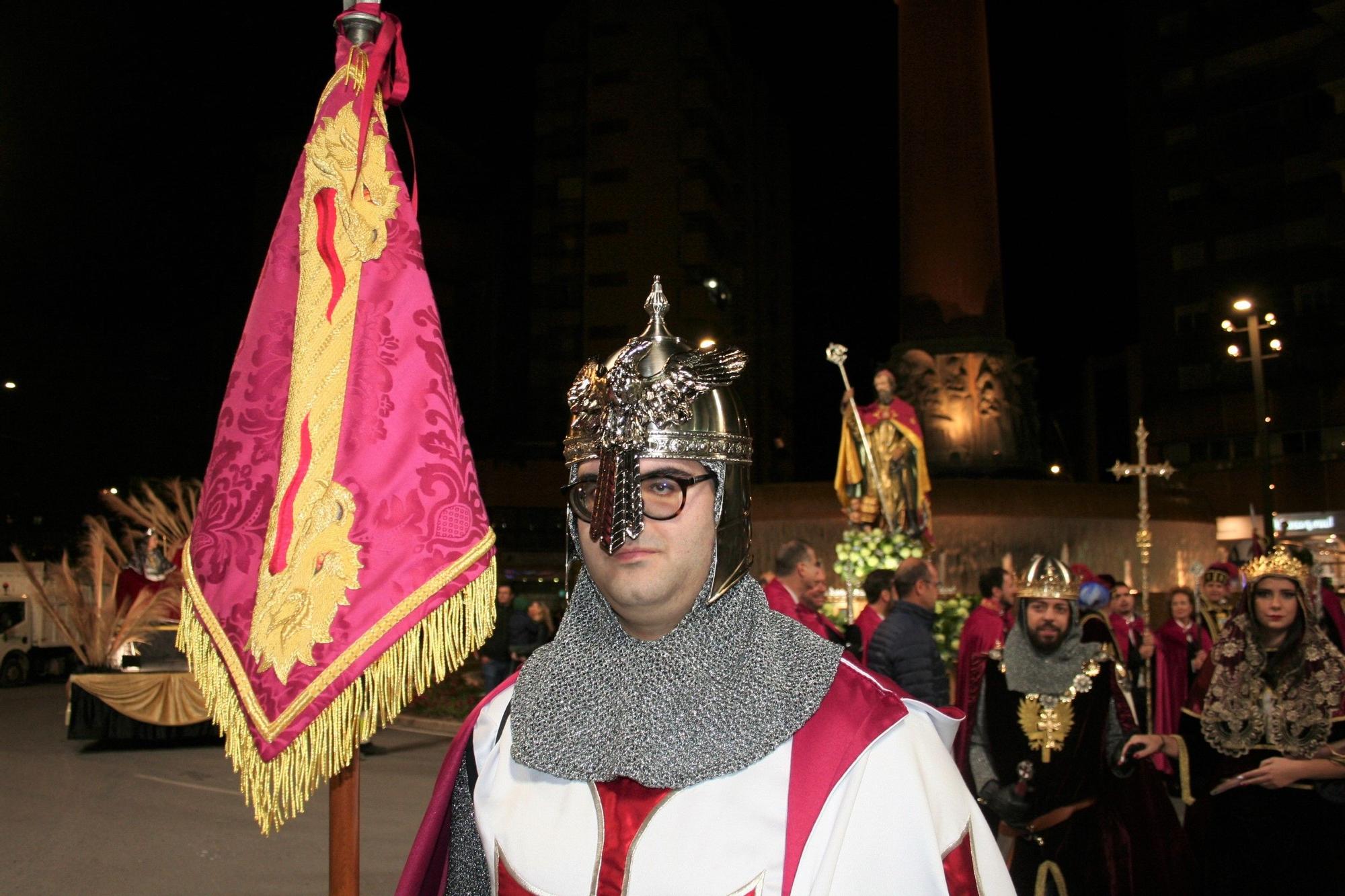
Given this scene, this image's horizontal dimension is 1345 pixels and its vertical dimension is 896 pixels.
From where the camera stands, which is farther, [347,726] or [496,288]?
[496,288]

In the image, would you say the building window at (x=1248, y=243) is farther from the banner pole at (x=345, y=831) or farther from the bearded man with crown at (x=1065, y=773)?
the banner pole at (x=345, y=831)

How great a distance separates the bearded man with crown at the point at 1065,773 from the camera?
4961mm

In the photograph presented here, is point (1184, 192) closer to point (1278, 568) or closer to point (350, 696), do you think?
point (1278, 568)

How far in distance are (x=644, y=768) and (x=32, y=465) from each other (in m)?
25.0

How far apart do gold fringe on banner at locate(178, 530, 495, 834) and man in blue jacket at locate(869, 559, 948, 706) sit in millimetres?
3693

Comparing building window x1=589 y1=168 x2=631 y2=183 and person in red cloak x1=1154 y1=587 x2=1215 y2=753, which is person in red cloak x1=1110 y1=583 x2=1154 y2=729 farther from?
building window x1=589 y1=168 x2=631 y2=183

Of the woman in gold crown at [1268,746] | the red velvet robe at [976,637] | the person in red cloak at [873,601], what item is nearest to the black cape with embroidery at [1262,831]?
the woman in gold crown at [1268,746]

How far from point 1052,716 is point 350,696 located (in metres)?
3.26

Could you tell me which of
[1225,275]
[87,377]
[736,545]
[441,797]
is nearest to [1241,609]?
[736,545]

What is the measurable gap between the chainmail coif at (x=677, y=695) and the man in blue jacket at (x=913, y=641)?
4.11 meters

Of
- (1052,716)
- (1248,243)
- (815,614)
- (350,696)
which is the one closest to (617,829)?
(350,696)

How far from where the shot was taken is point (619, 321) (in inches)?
1400

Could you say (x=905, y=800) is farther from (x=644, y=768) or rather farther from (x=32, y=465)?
(x=32, y=465)

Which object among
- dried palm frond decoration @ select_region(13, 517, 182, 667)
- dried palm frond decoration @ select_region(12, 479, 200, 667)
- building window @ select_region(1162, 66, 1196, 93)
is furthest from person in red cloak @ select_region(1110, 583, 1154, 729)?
building window @ select_region(1162, 66, 1196, 93)
